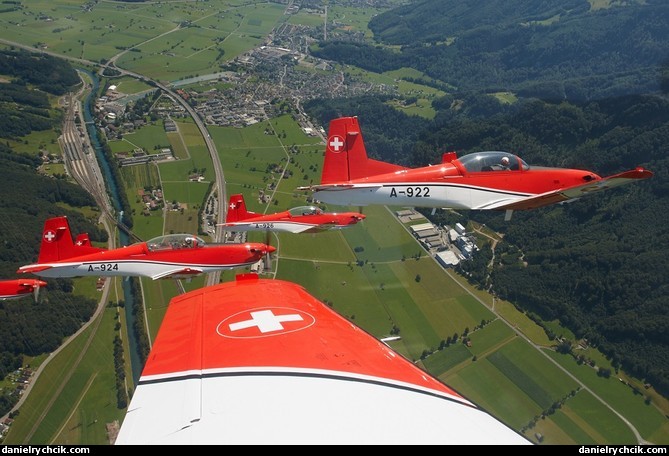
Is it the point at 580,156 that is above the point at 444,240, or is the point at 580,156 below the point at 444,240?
above

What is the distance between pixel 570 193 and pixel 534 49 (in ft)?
514

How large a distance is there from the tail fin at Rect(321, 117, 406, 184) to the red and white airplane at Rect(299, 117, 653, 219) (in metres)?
0.05

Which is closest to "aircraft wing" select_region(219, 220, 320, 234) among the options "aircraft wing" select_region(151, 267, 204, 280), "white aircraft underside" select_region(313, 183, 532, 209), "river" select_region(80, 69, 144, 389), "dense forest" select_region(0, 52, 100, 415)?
"aircraft wing" select_region(151, 267, 204, 280)

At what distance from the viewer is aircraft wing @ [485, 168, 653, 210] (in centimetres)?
1791

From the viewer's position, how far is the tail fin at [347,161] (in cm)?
2323

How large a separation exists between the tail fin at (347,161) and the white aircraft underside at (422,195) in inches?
41.2

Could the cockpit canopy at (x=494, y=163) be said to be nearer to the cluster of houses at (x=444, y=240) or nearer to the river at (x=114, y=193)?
the river at (x=114, y=193)

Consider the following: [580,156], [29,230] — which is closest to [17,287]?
[29,230]

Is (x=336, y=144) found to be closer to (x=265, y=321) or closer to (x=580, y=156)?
(x=265, y=321)

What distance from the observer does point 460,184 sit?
21.9 m

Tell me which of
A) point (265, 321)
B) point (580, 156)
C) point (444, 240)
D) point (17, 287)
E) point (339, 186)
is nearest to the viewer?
point (265, 321)

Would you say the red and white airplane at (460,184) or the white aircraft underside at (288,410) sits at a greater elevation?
the red and white airplane at (460,184)

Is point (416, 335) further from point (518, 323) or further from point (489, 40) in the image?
point (489, 40)

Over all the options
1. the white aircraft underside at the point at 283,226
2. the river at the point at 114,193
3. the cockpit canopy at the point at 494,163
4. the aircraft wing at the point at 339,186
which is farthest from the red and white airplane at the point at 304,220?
the river at the point at 114,193
